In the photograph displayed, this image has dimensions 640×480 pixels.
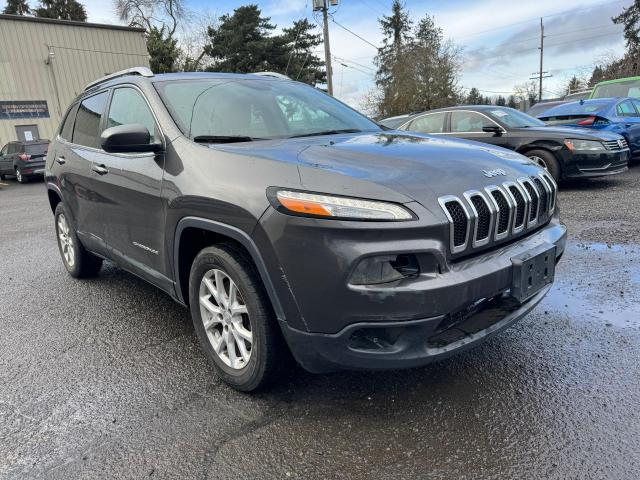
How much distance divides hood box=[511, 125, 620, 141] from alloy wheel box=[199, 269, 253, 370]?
22.2ft

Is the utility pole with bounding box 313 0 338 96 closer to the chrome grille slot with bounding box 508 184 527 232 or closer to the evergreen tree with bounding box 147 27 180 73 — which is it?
the evergreen tree with bounding box 147 27 180 73

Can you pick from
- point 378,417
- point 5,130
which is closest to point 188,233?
point 378,417

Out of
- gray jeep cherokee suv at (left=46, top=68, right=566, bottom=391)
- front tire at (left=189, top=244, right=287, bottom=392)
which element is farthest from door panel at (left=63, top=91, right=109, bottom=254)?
front tire at (left=189, top=244, right=287, bottom=392)

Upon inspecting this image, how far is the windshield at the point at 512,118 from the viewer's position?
822 centimetres

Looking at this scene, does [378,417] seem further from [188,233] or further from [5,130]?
[5,130]

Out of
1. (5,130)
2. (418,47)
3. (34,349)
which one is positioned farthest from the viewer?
(418,47)

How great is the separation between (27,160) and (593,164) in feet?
57.5

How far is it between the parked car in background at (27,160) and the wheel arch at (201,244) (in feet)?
55.1

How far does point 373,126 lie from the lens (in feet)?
12.1

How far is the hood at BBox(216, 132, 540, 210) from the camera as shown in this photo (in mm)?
2129

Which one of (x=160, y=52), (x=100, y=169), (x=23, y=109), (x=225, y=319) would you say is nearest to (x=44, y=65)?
(x=23, y=109)

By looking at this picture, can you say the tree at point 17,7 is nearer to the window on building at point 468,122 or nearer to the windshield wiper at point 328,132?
the window on building at point 468,122

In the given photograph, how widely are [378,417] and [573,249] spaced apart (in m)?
3.47

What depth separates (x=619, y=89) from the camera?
42.7 feet
